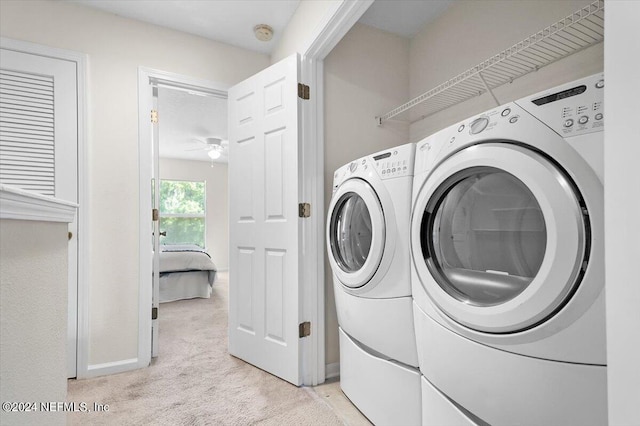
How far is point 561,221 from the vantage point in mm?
753

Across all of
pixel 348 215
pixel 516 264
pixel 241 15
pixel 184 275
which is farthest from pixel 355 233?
pixel 184 275

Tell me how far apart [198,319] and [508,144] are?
3281 mm

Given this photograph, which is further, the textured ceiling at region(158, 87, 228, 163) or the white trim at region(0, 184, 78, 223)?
the textured ceiling at region(158, 87, 228, 163)

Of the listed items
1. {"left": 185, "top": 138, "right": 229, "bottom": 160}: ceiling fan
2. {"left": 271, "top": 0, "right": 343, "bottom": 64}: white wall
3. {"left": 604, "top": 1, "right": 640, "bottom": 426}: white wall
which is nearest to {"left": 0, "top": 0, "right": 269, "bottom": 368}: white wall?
{"left": 271, "top": 0, "right": 343, "bottom": 64}: white wall

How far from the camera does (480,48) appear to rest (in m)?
1.92

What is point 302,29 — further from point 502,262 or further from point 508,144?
point 502,262

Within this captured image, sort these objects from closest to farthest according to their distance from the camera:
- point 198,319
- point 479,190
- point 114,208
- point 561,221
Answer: point 561,221 < point 479,190 < point 114,208 < point 198,319

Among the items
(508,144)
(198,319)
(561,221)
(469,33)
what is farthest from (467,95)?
(198,319)

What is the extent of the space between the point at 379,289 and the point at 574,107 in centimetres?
96

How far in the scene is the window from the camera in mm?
6758

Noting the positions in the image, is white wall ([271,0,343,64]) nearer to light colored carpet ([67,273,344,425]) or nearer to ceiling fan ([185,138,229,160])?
light colored carpet ([67,273,344,425])

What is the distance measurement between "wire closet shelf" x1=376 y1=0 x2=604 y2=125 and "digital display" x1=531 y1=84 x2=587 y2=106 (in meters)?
0.53

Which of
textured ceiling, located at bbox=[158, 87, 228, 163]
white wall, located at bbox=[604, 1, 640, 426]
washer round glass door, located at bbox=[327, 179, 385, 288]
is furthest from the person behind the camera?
textured ceiling, located at bbox=[158, 87, 228, 163]

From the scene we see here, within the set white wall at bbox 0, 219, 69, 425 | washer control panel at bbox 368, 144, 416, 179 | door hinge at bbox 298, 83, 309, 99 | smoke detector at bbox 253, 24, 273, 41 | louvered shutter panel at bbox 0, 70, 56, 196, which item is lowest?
white wall at bbox 0, 219, 69, 425
